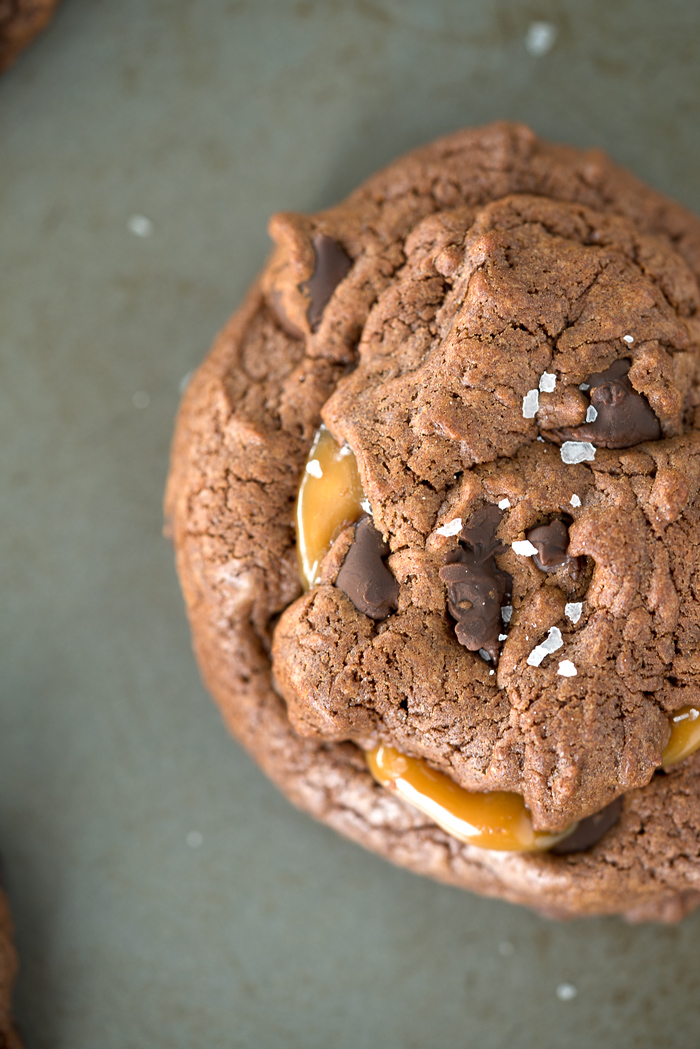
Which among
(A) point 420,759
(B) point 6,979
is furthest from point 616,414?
(B) point 6,979

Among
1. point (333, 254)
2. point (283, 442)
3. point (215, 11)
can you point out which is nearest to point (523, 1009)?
point (283, 442)

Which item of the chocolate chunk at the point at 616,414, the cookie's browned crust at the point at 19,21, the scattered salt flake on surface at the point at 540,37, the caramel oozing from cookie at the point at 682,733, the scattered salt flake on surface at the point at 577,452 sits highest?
the cookie's browned crust at the point at 19,21

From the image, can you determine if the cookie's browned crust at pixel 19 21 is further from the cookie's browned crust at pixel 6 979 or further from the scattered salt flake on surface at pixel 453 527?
the cookie's browned crust at pixel 6 979

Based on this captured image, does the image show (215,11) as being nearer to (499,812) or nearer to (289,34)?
(289,34)

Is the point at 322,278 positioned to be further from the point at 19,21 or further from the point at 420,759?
the point at 19,21

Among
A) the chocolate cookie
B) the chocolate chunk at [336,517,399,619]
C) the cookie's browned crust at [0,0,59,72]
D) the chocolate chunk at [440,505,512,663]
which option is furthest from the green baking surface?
the chocolate chunk at [440,505,512,663]

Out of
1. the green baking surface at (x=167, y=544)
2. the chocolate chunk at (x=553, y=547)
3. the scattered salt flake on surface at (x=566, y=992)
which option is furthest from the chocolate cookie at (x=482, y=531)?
the scattered salt flake on surface at (x=566, y=992)
